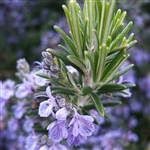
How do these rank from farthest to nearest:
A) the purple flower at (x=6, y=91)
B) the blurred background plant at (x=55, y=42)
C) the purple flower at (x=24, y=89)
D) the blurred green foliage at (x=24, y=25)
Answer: the blurred green foliage at (x=24, y=25) < the blurred background plant at (x=55, y=42) < the purple flower at (x=6, y=91) < the purple flower at (x=24, y=89)

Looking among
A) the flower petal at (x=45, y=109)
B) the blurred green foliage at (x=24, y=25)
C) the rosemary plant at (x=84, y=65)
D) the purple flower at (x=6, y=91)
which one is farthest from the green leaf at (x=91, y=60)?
the blurred green foliage at (x=24, y=25)

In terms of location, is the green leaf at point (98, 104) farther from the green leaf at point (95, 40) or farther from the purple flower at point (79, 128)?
the green leaf at point (95, 40)

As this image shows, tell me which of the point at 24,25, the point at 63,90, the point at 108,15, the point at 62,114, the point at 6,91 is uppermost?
the point at 24,25

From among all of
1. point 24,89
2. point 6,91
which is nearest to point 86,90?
point 24,89

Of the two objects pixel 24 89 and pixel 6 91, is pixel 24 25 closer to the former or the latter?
pixel 6 91

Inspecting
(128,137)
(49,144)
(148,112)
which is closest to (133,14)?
(148,112)

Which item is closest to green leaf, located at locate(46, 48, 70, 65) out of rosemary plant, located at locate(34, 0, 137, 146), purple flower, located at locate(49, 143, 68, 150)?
rosemary plant, located at locate(34, 0, 137, 146)

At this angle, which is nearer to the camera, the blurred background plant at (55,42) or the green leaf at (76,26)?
the green leaf at (76,26)
